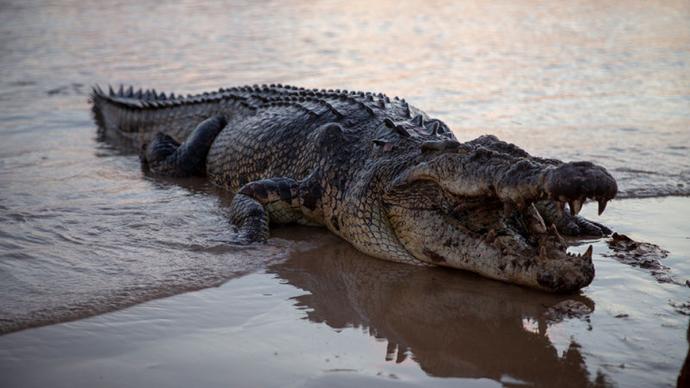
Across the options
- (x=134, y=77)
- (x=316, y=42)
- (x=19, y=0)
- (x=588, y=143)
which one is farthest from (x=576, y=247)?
(x=19, y=0)

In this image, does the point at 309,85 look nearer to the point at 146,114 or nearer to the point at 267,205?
the point at 146,114

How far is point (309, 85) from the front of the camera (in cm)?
1037

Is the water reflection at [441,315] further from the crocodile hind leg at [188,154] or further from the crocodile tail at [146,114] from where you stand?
the crocodile tail at [146,114]

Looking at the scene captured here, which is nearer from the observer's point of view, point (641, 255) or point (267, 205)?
point (641, 255)

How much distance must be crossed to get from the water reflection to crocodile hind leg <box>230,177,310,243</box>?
1.59ft

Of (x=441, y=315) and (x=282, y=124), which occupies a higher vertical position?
(x=282, y=124)

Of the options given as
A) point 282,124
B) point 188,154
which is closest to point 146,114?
point 188,154

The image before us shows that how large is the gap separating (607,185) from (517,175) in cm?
51

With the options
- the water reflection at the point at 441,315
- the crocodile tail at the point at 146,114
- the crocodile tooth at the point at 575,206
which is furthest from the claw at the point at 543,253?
the crocodile tail at the point at 146,114

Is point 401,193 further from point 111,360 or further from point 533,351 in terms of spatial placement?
point 111,360

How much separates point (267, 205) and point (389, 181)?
110 centimetres

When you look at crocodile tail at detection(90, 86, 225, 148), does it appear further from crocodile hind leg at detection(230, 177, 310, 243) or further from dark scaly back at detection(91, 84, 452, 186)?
crocodile hind leg at detection(230, 177, 310, 243)

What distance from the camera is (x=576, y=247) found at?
16.1 feet

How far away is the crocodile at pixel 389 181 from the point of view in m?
3.86
